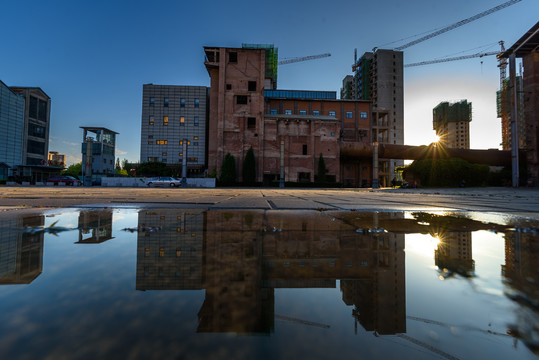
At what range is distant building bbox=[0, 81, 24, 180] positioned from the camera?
45.3 meters

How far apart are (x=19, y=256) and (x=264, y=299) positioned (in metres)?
1.91

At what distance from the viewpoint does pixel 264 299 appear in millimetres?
1243

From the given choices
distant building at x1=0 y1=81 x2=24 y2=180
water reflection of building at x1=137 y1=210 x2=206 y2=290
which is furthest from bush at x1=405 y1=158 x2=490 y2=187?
distant building at x1=0 y1=81 x2=24 y2=180

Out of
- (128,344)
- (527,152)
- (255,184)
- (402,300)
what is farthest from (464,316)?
(527,152)

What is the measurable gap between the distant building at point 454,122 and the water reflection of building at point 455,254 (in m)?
141

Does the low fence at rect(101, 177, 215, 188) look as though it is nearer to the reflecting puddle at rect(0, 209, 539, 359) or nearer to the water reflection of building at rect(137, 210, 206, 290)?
the water reflection of building at rect(137, 210, 206, 290)

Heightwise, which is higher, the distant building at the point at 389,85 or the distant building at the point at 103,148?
the distant building at the point at 389,85

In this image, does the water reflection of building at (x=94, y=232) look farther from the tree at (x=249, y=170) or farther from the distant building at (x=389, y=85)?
the distant building at (x=389, y=85)

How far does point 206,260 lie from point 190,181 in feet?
114

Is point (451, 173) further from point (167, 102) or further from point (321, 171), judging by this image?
point (167, 102)

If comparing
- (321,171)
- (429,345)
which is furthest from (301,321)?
(321,171)

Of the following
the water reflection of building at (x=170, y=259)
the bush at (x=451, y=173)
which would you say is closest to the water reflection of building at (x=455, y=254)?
the water reflection of building at (x=170, y=259)

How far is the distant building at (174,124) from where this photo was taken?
59.0 meters

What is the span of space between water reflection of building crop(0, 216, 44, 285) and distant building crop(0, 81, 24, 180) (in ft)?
193
